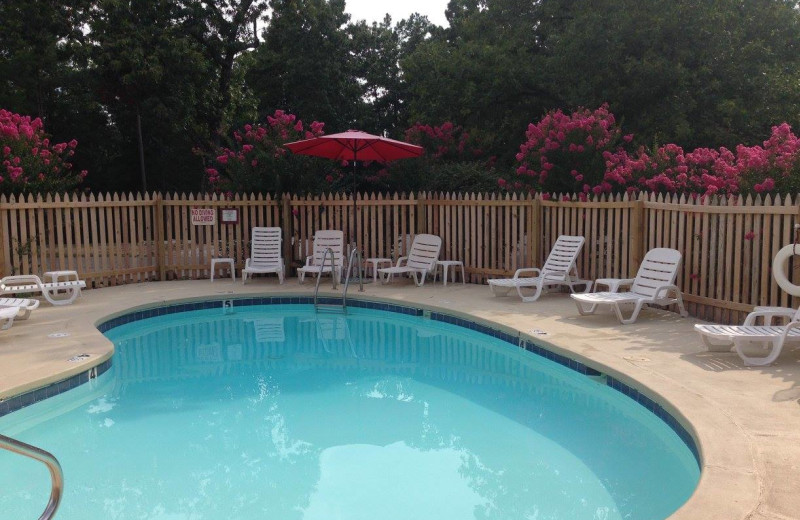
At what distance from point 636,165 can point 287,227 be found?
5602mm

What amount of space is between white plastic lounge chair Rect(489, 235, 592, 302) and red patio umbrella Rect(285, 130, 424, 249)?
2.60 metres

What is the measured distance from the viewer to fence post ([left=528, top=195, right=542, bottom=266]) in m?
10.2

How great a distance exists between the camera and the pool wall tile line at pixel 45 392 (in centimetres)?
536

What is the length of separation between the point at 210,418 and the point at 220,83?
17.0m

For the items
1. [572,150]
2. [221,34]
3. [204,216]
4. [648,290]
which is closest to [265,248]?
[204,216]

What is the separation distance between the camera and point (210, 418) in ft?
18.7

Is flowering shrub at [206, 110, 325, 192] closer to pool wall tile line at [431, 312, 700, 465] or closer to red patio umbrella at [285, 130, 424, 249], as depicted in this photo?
red patio umbrella at [285, 130, 424, 249]

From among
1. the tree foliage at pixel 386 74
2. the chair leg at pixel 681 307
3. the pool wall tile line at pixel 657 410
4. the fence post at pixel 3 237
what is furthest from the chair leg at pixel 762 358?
the fence post at pixel 3 237

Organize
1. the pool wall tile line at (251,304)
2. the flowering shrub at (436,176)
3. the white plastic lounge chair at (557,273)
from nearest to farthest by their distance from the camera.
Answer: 1. the pool wall tile line at (251,304)
2. the white plastic lounge chair at (557,273)
3. the flowering shrub at (436,176)

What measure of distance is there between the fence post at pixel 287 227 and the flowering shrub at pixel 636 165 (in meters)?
3.99

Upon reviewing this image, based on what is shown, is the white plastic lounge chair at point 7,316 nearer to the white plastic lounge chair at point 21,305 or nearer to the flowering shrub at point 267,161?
the white plastic lounge chair at point 21,305

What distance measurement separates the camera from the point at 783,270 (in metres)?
6.46

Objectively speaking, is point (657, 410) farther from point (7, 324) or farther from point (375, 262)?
point (375, 262)

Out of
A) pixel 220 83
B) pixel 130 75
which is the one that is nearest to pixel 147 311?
pixel 130 75
